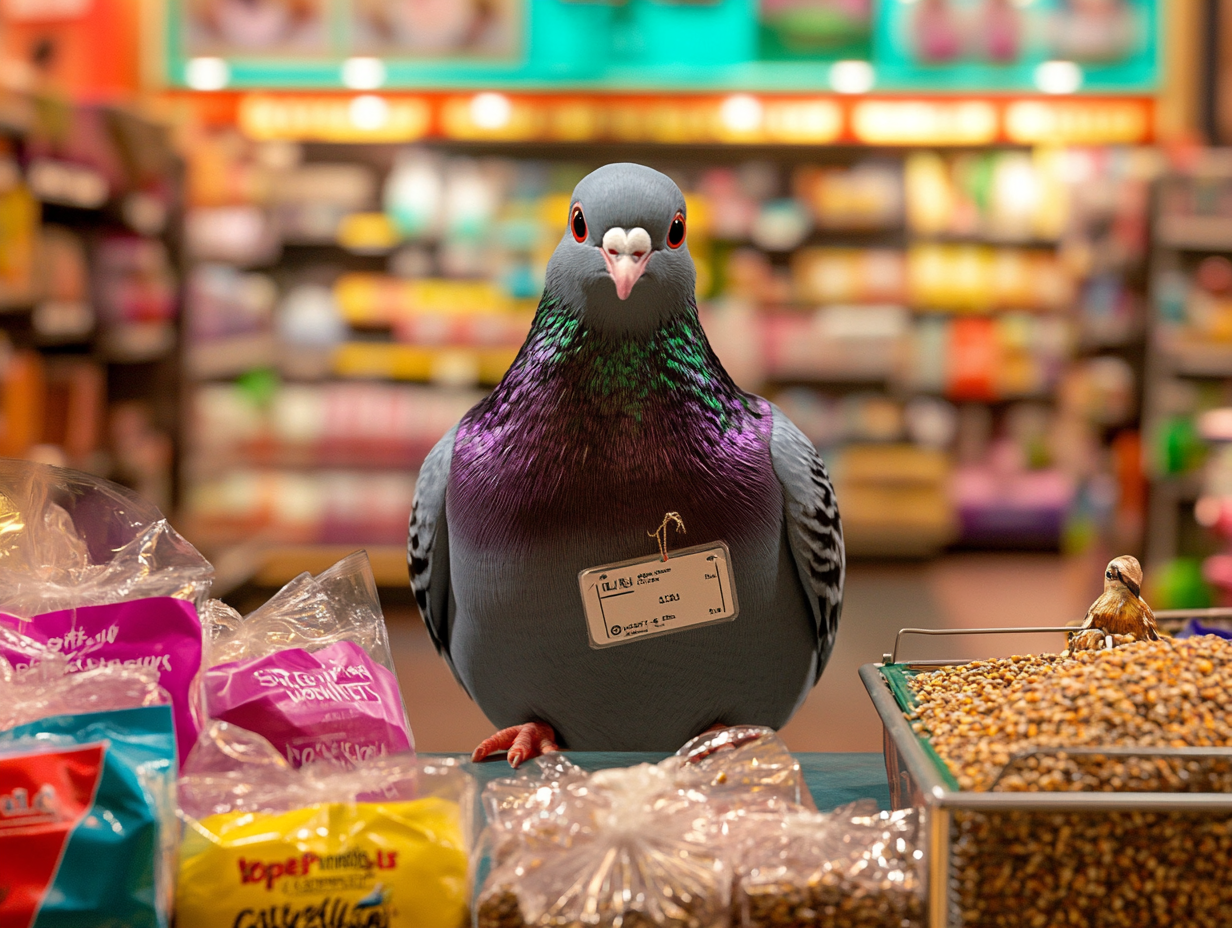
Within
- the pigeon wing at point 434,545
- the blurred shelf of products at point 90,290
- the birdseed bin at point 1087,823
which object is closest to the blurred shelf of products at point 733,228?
the blurred shelf of products at point 90,290

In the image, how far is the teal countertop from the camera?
978 mm

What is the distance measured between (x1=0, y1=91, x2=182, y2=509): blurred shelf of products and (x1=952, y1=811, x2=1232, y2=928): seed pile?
3576 mm

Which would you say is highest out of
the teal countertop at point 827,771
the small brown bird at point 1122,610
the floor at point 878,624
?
the small brown bird at point 1122,610

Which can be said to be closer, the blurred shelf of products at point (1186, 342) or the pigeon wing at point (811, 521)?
the pigeon wing at point (811, 521)

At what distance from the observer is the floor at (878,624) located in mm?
4215

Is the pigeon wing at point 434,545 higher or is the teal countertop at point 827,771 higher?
the pigeon wing at point 434,545

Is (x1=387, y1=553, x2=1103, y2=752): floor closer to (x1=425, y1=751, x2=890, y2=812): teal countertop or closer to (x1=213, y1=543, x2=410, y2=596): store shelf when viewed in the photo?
(x1=213, y1=543, x2=410, y2=596): store shelf

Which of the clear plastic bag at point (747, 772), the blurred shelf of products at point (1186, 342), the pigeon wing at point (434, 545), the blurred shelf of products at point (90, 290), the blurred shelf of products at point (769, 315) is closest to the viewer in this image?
the clear plastic bag at point (747, 772)

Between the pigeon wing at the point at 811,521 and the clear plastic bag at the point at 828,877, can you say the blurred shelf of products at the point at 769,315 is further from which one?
→ the clear plastic bag at the point at 828,877

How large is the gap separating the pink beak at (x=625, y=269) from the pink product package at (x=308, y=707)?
1.29 feet

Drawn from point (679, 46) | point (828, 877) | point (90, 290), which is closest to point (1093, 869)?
point (828, 877)

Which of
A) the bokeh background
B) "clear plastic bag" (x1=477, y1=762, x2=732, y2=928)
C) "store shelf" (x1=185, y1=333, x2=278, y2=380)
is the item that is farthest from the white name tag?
"store shelf" (x1=185, y1=333, x2=278, y2=380)

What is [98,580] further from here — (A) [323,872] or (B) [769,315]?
(B) [769,315]

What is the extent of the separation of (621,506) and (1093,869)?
1.51 feet
